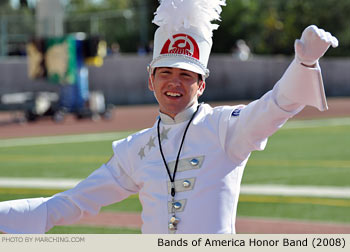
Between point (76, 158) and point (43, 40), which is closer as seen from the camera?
point (76, 158)

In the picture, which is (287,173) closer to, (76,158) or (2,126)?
(76,158)

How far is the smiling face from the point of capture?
4219 millimetres

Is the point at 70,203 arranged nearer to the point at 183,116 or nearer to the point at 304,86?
the point at 183,116

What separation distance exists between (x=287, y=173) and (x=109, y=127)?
10810mm

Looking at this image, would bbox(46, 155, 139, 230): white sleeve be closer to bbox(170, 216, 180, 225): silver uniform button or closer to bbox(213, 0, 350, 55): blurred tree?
bbox(170, 216, 180, 225): silver uniform button

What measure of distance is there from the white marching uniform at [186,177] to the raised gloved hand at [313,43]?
36cm

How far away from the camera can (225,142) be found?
4.18m

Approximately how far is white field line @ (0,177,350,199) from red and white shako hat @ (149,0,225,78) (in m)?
6.60

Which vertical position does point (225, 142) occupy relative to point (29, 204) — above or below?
above

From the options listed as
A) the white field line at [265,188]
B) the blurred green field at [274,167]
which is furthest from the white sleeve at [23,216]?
the white field line at [265,188]

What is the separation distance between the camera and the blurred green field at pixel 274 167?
9780 millimetres

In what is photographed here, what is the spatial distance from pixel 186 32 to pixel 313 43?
955mm

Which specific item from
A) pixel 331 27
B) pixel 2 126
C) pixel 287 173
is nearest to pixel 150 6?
pixel 331 27

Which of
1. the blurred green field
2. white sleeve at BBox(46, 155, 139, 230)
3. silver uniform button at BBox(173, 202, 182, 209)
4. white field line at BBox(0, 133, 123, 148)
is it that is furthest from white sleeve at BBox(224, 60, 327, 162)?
white field line at BBox(0, 133, 123, 148)
